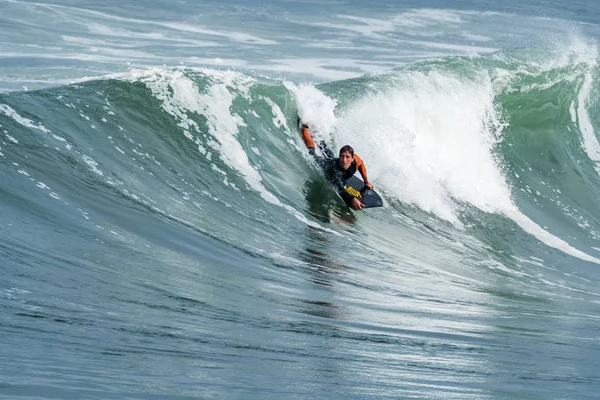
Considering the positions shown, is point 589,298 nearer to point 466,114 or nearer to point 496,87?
point 466,114

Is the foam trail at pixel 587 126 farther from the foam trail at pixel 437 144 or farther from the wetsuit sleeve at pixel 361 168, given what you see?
the wetsuit sleeve at pixel 361 168

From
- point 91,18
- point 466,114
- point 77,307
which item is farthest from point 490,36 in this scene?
point 77,307

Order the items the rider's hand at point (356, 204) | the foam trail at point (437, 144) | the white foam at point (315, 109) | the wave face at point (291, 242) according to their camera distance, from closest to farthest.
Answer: the wave face at point (291, 242)
the rider's hand at point (356, 204)
the foam trail at point (437, 144)
the white foam at point (315, 109)

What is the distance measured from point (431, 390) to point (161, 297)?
2.22 metres

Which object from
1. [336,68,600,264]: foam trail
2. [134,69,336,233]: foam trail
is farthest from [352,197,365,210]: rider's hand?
[336,68,600,264]: foam trail

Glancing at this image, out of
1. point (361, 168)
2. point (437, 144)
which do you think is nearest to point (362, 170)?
point (361, 168)

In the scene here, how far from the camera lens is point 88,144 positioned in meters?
10.3

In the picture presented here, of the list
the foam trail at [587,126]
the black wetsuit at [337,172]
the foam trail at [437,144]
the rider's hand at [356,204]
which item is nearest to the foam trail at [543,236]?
the foam trail at [437,144]

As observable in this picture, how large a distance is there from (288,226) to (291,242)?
66 cm

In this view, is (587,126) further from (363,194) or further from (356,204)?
(356,204)

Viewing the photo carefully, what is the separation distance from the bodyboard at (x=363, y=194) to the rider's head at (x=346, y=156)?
22 centimetres

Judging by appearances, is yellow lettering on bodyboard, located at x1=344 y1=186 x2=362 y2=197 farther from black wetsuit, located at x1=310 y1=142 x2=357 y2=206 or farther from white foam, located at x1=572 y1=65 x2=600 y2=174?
white foam, located at x1=572 y1=65 x2=600 y2=174

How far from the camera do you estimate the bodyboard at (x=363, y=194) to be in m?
11.9

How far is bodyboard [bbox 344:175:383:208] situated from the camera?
39.2ft
